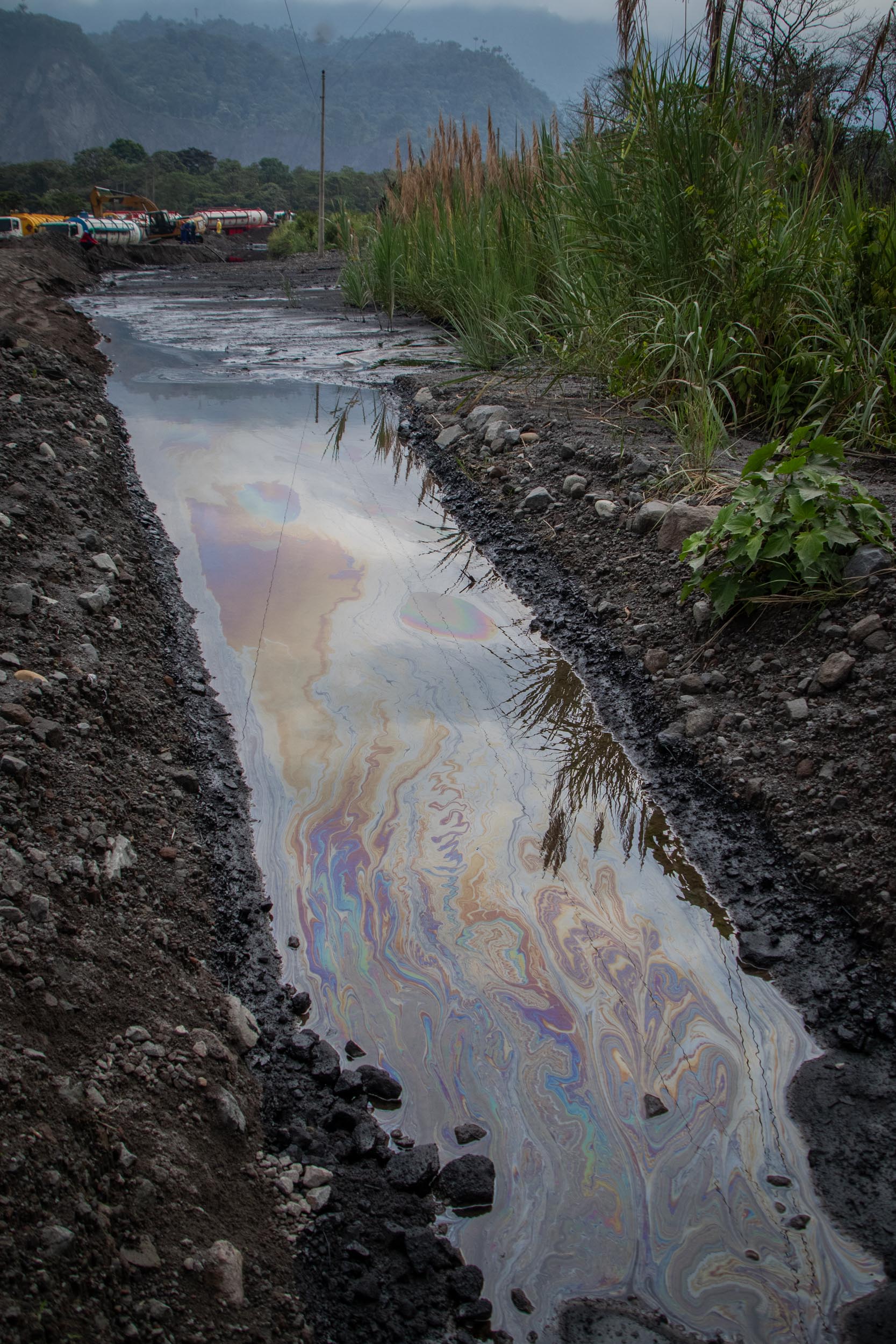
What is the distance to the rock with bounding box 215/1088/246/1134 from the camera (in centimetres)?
130

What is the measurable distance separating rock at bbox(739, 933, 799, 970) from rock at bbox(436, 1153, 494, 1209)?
69cm

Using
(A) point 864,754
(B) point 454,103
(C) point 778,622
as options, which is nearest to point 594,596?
(C) point 778,622

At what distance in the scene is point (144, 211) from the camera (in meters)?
29.1

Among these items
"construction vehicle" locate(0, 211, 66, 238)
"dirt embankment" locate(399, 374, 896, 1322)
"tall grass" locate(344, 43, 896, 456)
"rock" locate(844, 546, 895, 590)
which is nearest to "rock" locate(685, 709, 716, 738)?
"dirt embankment" locate(399, 374, 896, 1322)

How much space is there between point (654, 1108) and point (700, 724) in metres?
1.13

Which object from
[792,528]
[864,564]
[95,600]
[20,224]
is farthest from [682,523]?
[20,224]

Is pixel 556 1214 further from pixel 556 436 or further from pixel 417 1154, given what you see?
pixel 556 436

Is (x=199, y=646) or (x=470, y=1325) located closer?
(x=470, y=1325)

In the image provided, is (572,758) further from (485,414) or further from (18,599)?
(485,414)

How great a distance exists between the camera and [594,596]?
3.05 meters

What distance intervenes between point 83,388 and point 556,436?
10.1 feet

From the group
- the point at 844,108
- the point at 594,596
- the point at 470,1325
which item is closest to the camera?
the point at 470,1325

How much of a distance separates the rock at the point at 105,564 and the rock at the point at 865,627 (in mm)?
2388

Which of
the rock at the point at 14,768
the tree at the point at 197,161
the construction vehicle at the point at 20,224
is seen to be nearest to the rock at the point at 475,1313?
the rock at the point at 14,768
